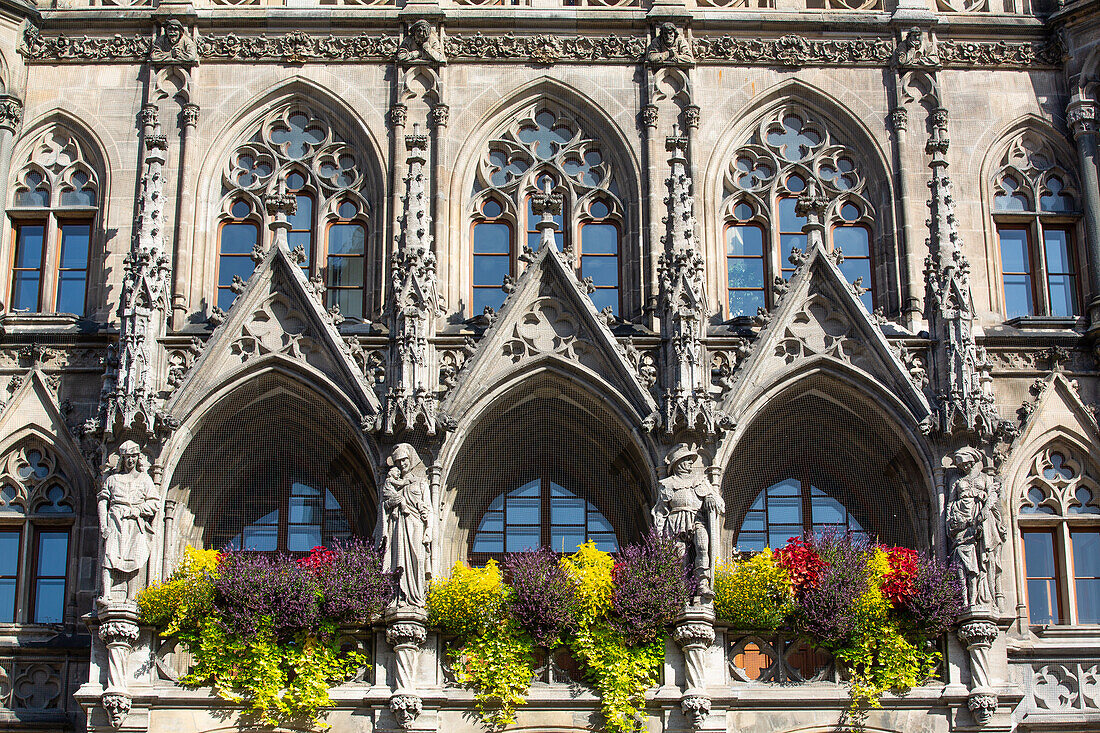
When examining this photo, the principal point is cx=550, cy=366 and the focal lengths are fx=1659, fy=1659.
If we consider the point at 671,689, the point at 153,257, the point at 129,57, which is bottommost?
the point at 671,689

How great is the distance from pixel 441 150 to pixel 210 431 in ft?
16.0

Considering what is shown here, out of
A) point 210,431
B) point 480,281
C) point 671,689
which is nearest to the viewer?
point 671,689

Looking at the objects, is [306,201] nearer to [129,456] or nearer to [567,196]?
[567,196]

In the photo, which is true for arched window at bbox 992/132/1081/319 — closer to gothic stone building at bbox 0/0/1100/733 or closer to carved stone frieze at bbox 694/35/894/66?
gothic stone building at bbox 0/0/1100/733

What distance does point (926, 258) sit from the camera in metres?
20.9

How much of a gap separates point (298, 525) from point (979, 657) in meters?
8.46

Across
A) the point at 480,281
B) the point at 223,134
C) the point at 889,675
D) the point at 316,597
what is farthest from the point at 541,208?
the point at 889,675

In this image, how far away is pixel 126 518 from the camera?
1925 centimetres

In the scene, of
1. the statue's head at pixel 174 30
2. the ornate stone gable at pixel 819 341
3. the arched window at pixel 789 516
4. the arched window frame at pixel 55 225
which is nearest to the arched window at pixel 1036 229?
the ornate stone gable at pixel 819 341

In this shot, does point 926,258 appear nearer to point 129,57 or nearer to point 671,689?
point 671,689

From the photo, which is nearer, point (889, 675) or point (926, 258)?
point (889, 675)

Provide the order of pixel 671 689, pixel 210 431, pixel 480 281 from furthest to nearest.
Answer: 1. pixel 480 281
2. pixel 210 431
3. pixel 671 689

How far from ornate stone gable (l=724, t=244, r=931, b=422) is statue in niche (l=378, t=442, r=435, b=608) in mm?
3834

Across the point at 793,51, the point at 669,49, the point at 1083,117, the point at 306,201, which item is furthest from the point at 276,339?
the point at 1083,117
